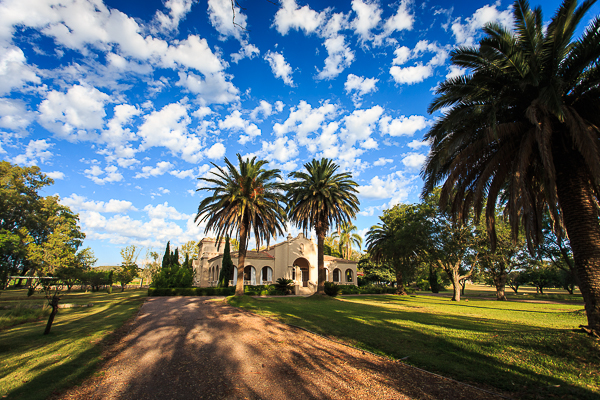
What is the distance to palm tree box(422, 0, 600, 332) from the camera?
7879mm

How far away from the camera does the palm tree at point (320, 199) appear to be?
2836cm

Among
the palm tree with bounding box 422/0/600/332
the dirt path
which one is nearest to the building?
the dirt path

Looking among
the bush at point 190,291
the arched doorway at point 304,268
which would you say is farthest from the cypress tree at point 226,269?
the arched doorway at point 304,268

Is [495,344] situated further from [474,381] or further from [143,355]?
[143,355]

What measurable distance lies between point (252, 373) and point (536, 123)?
33.2ft

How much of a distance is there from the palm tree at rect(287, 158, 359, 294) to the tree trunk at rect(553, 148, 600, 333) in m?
19.7

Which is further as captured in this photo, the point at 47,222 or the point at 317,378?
the point at 47,222

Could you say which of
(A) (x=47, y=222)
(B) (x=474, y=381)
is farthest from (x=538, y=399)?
(A) (x=47, y=222)

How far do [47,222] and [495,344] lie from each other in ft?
226

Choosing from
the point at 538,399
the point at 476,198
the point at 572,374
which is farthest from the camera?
the point at 476,198

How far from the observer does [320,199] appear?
28078 mm

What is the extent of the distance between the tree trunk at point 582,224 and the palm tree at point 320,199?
19742 millimetres

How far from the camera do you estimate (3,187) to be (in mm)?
47844

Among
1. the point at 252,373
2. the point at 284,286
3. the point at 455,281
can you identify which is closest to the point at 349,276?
the point at 284,286
